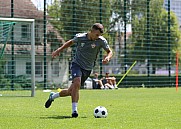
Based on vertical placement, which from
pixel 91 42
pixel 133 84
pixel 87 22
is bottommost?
pixel 133 84

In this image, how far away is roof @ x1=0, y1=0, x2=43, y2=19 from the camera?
75.2 ft

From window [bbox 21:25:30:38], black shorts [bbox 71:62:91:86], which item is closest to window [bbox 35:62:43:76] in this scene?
window [bbox 21:25:30:38]

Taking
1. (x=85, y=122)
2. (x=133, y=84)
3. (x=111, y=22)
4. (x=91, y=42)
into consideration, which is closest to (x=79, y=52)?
(x=91, y=42)

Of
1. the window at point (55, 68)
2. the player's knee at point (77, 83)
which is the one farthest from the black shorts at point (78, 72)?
the window at point (55, 68)

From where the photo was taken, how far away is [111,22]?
3155 cm

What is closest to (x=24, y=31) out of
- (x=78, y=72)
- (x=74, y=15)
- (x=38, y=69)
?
(x=38, y=69)

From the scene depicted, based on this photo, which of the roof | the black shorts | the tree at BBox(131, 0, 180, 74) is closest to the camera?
the black shorts

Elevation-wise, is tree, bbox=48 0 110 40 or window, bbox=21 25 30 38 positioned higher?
tree, bbox=48 0 110 40

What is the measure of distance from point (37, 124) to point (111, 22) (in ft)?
80.8

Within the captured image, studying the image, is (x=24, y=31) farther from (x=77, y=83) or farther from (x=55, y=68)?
(x=77, y=83)

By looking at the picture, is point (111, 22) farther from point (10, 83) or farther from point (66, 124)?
point (66, 124)

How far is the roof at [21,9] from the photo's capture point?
75.2ft

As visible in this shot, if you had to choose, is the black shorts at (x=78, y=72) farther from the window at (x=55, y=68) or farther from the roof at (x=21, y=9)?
the window at (x=55, y=68)

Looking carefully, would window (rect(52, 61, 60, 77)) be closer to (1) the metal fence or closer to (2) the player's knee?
(1) the metal fence
